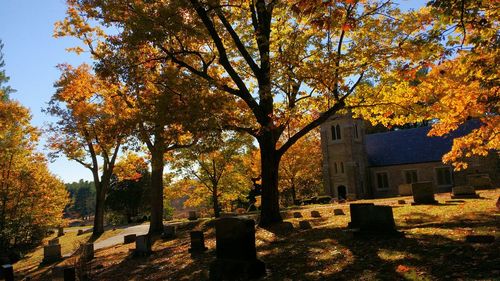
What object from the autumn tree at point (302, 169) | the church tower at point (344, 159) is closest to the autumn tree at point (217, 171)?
the autumn tree at point (302, 169)

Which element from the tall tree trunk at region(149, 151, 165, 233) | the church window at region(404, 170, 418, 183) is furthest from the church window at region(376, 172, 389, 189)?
the tall tree trunk at region(149, 151, 165, 233)

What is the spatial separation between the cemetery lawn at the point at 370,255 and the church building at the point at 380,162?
2447 cm

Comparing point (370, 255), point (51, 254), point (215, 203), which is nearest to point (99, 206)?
point (215, 203)

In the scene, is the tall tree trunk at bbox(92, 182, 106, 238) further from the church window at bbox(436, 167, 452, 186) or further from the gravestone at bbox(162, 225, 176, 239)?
the church window at bbox(436, 167, 452, 186)

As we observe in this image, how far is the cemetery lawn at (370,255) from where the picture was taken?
7.27 metres

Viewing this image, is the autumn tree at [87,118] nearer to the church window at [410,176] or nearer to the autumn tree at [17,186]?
the autumn tree at [17,186]

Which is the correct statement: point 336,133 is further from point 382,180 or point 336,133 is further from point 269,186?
point 269,186

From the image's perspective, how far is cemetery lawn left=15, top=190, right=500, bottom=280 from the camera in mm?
7273

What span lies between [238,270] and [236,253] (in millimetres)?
442

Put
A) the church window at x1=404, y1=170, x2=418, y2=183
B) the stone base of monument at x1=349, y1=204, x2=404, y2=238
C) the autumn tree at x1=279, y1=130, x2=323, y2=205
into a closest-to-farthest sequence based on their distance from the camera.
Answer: the stone base of monument at x1=349, y1=204, x2=404, y2=238
the church window at x1=404, y1=170, x2=418, y2=183
the autumn tree at x1=279, y1=130, x2=323, y2=205

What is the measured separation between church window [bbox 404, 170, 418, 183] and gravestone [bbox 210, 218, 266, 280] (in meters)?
35.3

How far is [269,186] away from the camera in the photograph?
52.0 feet

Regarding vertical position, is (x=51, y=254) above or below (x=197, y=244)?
below

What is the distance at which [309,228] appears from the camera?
14.6 metres
